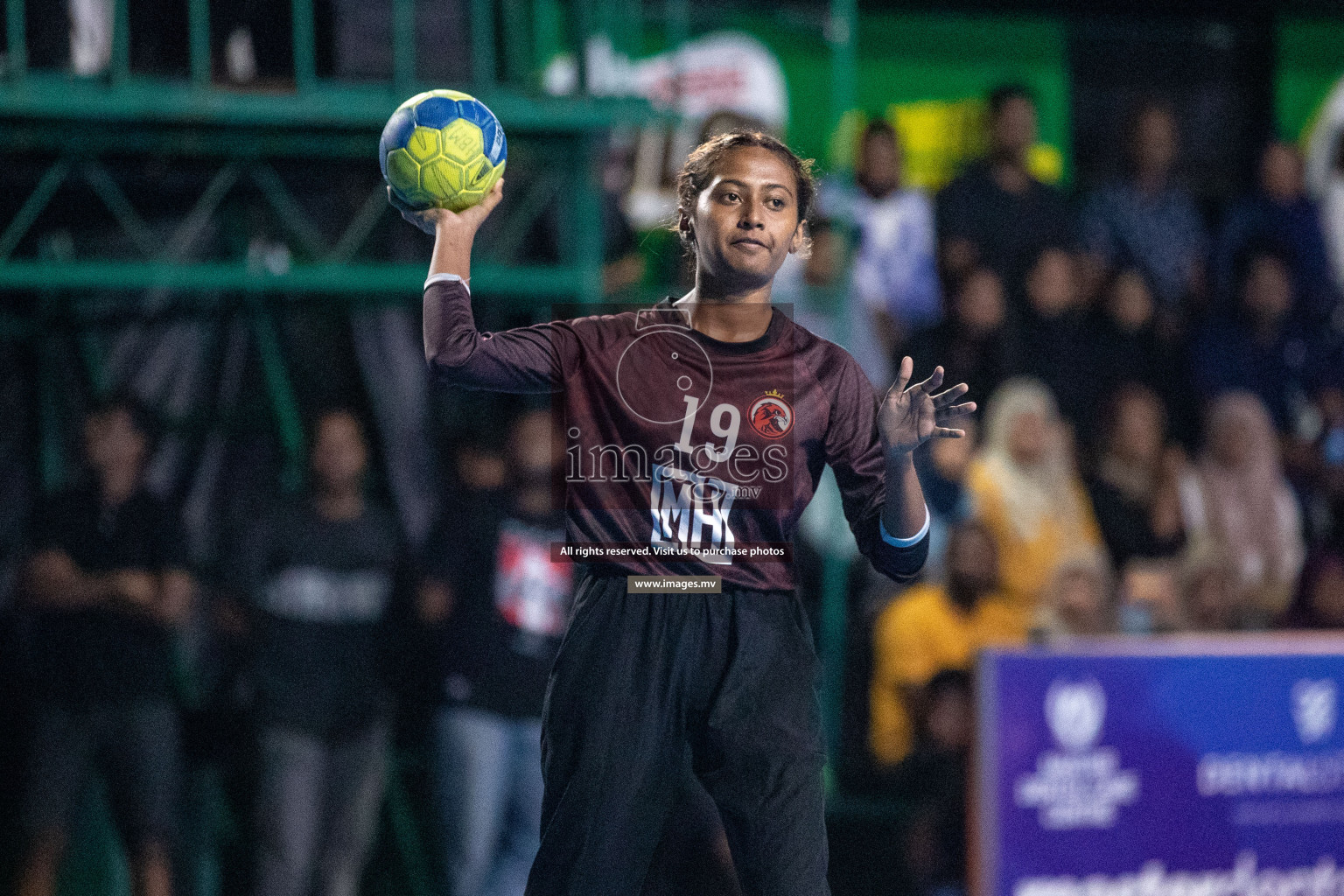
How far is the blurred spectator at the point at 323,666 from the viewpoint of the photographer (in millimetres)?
5871

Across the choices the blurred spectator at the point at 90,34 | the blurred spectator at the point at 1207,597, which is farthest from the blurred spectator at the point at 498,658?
the blurred spectator at the point at 1207,597

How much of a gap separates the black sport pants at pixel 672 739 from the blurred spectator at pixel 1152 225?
5.73 meters

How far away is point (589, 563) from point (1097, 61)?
8343 mm

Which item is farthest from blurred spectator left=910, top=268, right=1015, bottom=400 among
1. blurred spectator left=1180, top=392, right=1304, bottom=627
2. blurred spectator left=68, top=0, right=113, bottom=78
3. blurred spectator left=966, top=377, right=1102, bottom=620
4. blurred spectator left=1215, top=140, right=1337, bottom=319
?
blurred spectator left=68, top=0, right=113, bottom=78

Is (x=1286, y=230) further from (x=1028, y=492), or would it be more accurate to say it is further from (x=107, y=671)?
(x=107, y=671)

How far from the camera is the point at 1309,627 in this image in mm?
7145

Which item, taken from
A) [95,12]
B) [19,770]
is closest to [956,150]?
[95,12]

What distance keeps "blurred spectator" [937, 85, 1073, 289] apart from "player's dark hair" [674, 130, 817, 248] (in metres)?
4.43

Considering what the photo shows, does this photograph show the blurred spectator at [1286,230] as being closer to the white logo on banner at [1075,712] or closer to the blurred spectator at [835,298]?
the blurred spectator at [835,298]

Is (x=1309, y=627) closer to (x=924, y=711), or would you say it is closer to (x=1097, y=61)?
(x=924, y=711)

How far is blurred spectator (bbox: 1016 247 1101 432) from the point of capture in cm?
768

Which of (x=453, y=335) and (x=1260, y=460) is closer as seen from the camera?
(x=453, y=335)

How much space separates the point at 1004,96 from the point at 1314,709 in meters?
3.63

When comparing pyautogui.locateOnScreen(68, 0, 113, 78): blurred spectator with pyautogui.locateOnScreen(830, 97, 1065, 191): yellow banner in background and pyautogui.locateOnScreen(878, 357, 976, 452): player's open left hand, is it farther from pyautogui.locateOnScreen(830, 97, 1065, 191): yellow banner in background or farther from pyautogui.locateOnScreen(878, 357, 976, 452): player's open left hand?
pyautogui.locateOnScreen(830, 97, 1065, 191): yellow banner in background
